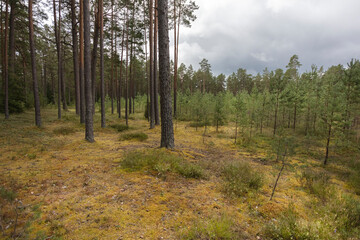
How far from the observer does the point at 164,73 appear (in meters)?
7.14

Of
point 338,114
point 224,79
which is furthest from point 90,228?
point 224,79

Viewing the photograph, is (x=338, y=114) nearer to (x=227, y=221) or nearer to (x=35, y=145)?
(x=227, y=221)

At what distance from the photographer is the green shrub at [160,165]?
5.54m

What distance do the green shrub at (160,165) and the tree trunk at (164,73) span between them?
1.35 m

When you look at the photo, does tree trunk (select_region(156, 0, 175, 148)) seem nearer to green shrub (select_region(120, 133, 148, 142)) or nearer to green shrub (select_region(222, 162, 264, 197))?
green shrub (select_region(222, 162, 264, 197))

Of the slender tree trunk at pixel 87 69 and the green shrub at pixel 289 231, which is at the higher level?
the slender tree trunk at pixel 87 69

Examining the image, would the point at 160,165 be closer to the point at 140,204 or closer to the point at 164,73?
the point at 140,204

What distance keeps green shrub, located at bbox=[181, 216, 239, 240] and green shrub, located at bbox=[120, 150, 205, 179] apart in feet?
7.90

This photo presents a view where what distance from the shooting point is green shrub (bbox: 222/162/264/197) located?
15.3 ft

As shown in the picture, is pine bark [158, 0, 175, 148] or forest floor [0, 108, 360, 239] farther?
pine bark [158, 0, 175, 148]

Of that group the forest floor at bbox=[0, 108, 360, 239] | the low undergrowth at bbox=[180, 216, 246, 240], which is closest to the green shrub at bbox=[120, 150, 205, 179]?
the forest floor at bbox=[0, 108, 360, 239]

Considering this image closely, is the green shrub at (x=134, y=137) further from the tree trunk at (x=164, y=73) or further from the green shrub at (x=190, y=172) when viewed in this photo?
the green shrub at (x=190, y=172)

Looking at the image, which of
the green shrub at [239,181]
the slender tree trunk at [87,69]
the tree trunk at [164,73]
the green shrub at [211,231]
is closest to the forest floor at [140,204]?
the green shrub at [211,231]

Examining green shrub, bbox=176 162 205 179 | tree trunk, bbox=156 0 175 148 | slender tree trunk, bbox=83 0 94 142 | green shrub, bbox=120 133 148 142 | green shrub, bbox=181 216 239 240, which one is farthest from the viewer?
green shrub, bbox=120 133 148 142
